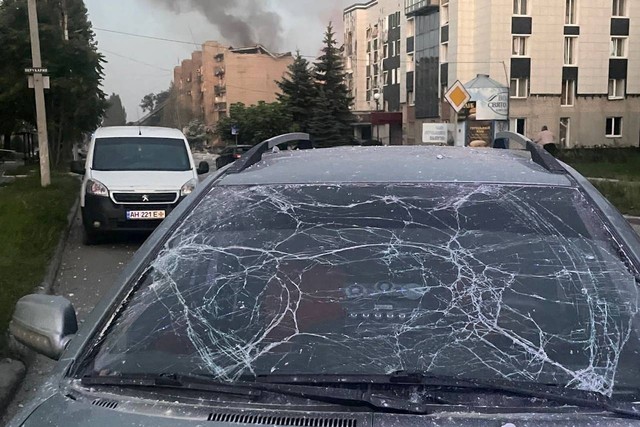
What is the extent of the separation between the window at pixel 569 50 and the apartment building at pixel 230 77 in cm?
6240

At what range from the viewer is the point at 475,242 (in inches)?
94.7

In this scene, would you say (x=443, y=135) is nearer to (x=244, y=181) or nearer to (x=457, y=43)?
(x=244, y=181)

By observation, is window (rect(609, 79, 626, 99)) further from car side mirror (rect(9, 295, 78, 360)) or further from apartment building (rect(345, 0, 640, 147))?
car side mirror (rect(9, 295, 78, 360))

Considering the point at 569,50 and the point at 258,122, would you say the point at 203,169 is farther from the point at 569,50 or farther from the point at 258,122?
the point at 258,122

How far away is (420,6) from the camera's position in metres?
57.9

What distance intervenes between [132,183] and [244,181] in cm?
933

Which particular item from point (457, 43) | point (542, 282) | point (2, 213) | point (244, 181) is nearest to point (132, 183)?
point (2, 213)

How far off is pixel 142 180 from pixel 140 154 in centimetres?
121

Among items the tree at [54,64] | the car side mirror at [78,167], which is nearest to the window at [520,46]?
the tree at [54,64]

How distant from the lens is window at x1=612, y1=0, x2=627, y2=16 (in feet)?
169

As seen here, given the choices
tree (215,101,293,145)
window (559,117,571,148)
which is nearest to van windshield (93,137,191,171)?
window (559,117,571,148)

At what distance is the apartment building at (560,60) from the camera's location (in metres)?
49.8

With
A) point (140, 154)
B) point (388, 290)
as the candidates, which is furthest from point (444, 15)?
point (388, 290)

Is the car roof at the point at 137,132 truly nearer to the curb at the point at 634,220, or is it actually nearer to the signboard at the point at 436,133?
the curb at the point at 634,220
